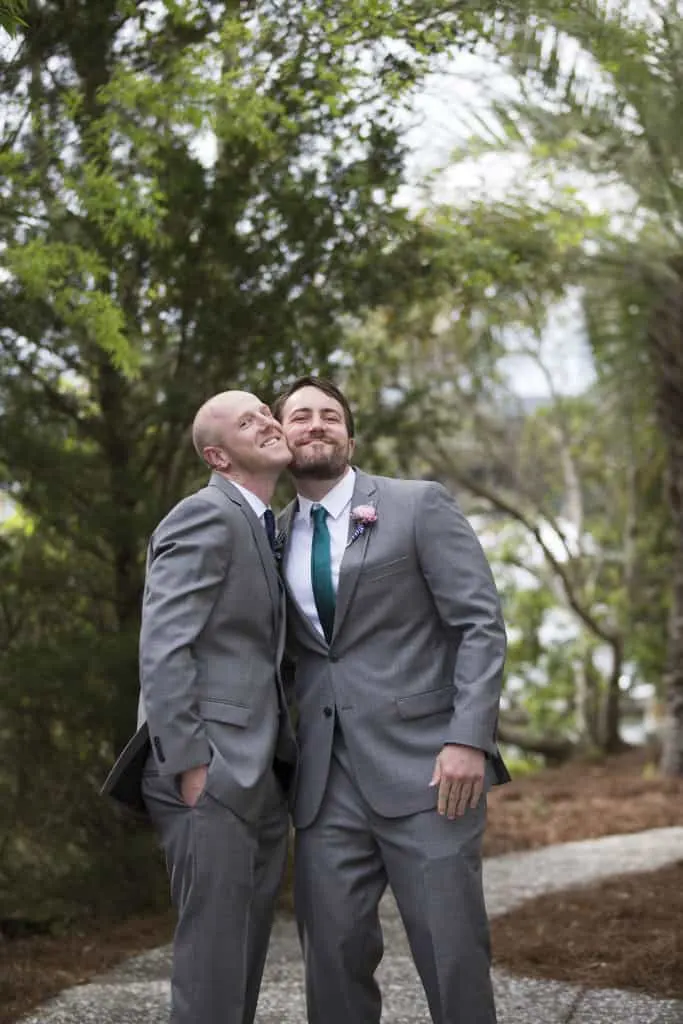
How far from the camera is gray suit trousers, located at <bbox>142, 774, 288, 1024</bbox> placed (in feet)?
11.4

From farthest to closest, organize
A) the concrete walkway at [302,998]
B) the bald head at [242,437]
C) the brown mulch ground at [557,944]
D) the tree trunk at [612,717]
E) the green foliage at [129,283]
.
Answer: the tree trunk at [612,717], the green foliage at [129,283], the brown mulch ground at [557,944], the concrete walkway at [302,998], the bald head at [242,437]

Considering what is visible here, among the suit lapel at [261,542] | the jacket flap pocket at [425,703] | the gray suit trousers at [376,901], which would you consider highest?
the suit lapel at [261,542]

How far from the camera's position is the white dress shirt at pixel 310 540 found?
3877 millimetres

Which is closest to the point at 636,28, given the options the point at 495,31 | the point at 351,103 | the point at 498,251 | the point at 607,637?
the point at 495,31

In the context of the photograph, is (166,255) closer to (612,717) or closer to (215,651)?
(215,651)

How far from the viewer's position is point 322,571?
3881mm

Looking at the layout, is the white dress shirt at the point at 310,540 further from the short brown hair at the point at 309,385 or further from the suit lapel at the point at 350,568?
the short brown hair at the point at 309,385

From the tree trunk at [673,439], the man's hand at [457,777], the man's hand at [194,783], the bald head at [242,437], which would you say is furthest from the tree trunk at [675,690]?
the man's hand at [194,783]

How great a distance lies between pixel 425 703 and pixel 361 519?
543mm

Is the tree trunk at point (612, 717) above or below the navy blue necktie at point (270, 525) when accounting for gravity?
below

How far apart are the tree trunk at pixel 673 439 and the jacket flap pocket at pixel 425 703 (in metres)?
9.49

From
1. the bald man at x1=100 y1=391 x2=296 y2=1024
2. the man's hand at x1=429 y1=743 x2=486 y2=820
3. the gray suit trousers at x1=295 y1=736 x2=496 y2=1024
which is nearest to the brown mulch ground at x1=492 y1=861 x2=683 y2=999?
the gray suit trousers at x1=295 y1=736 x2=496 y2=1024

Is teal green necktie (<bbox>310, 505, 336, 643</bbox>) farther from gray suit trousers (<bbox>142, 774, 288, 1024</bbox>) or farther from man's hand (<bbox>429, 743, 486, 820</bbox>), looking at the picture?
gray suit trousers (<bbox>142, 774, 288, 1024</bbox>)

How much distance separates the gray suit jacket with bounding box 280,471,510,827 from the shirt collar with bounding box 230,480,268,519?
0.88 feet
